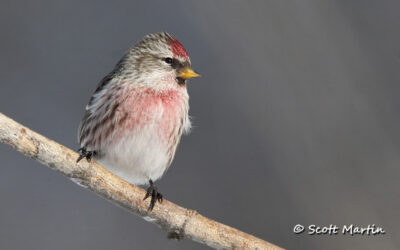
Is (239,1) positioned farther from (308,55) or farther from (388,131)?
(388,131)

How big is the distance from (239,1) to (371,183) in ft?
3.84

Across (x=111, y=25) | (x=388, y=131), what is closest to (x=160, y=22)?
(x=111, y=25)

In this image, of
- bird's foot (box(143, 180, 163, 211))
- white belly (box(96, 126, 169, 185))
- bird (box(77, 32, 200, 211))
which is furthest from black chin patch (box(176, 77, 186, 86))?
bird's foot (box(143, 180, 163, 211))

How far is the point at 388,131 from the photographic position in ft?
7.59

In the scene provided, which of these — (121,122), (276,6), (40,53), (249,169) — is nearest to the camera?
(121,122)

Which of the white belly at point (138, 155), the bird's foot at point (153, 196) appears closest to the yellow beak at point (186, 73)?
the white belly at point (138, 155)

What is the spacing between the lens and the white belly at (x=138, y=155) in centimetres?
227

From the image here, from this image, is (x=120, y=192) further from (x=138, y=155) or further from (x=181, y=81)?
(x=181, y=81)

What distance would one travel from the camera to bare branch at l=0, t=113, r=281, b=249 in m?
1.71

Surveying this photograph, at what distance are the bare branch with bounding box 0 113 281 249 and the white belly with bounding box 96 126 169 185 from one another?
1.03 ft

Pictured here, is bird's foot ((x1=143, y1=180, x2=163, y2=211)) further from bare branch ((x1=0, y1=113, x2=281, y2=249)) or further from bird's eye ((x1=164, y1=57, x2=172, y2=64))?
bird's eye ((x1=164, y1=57, x2=172, y2=64))

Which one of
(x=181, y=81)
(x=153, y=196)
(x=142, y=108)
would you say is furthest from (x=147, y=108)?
(x=153, y=196)

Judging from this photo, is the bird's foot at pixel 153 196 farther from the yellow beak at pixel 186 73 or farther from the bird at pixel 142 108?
the yellow beak at pixel 186 73

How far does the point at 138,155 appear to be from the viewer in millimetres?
2312
